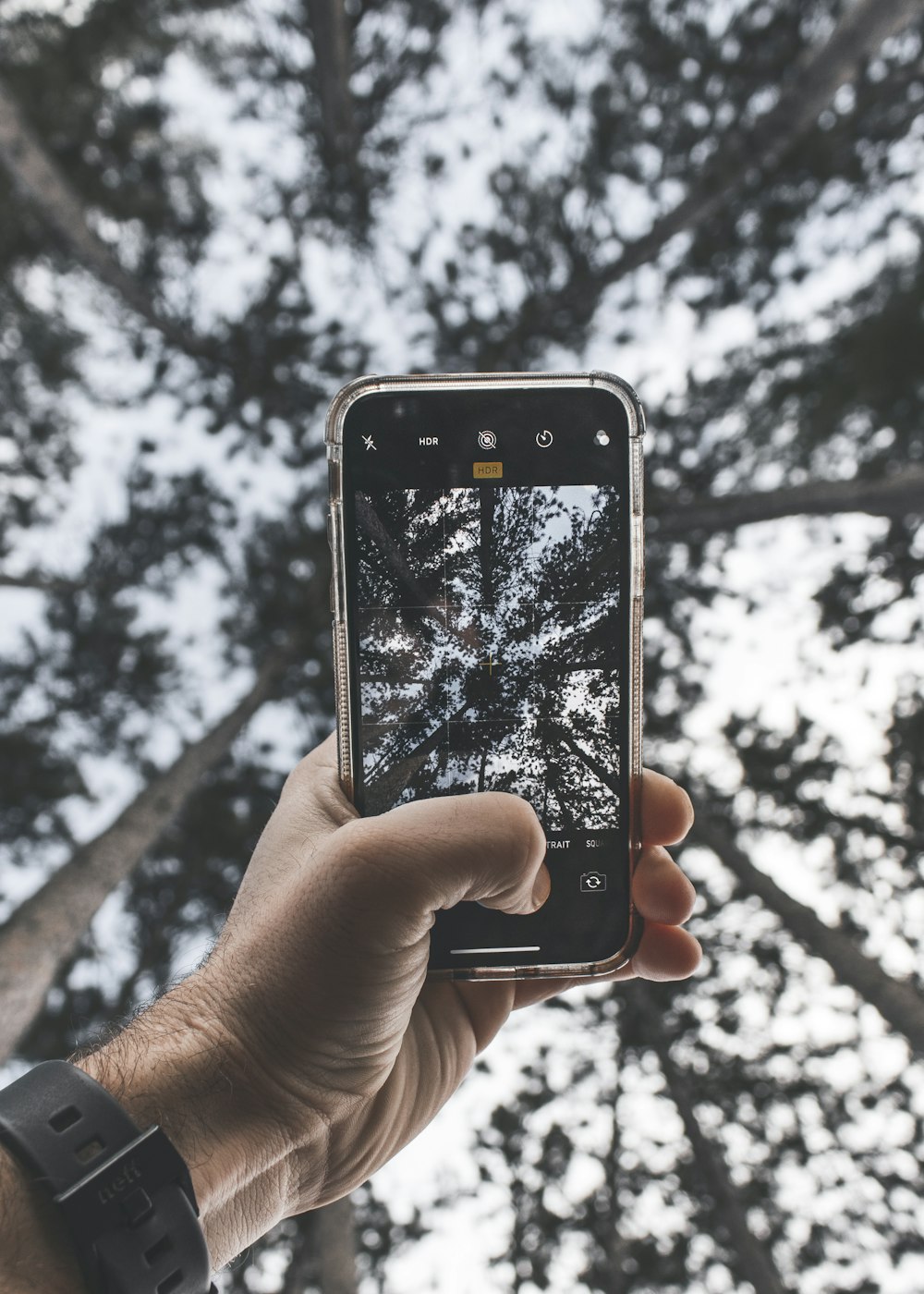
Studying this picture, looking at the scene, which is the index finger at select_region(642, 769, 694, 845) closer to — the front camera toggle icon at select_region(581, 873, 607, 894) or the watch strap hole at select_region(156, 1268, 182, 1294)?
the front camera toggle icon at select_region(581, 873, 607, 894)

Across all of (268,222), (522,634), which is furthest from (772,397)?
(522,634)

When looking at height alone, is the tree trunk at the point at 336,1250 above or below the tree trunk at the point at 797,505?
below

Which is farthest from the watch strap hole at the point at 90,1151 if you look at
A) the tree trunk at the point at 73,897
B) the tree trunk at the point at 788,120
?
the tree trunk at the point at 788,120

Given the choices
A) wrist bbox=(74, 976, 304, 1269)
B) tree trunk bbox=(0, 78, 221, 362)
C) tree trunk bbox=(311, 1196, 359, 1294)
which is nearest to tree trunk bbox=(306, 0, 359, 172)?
tree trunk bbox=(0, 78, 221, 362)

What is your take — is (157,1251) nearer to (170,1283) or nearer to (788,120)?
(170,1283)

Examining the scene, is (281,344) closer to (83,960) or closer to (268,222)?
(268,222)

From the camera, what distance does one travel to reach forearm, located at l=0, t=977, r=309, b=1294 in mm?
1148

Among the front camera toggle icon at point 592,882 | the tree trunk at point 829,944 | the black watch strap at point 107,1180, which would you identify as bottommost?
the tree trunk at point 829,944

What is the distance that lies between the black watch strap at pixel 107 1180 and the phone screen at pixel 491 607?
1.96ft

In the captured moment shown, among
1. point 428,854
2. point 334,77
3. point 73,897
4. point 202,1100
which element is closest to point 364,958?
point 428,854

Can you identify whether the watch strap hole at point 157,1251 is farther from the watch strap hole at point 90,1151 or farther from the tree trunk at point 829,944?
the tree trunk at point 829,944

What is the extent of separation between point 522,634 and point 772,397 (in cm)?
338

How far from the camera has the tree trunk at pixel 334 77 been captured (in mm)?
3586

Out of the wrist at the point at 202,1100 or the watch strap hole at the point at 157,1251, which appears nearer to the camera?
the watch strap hole at the point at 157,1251
